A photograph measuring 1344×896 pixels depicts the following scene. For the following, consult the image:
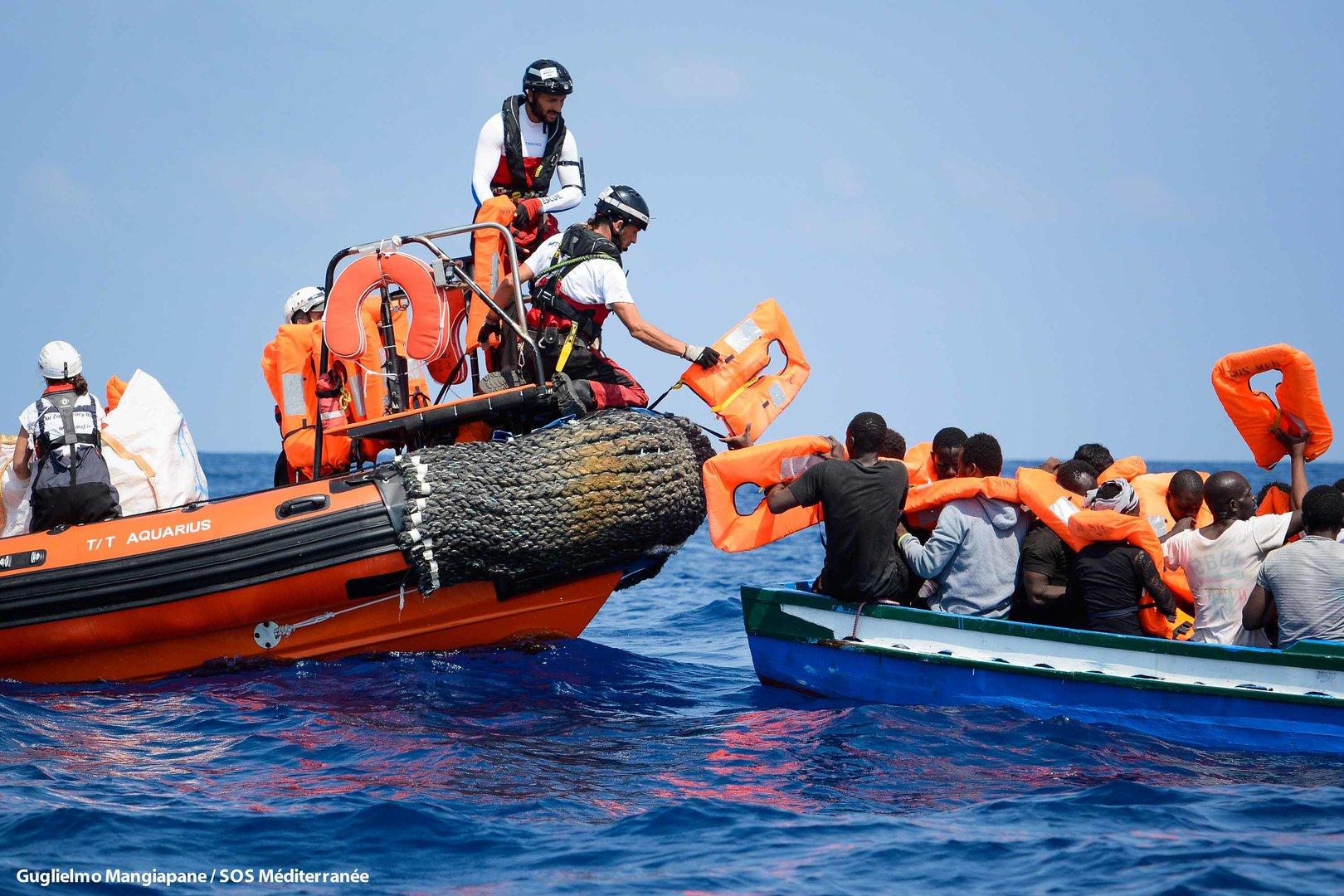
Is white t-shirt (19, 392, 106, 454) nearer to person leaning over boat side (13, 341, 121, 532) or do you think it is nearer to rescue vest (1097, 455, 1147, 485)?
person leaning over boat side (13, 341, 121, 532)

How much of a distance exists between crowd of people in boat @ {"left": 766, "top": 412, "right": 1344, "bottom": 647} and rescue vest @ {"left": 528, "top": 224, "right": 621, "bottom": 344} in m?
1.53

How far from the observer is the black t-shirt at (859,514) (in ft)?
22.0

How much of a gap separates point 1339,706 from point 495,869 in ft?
11.9

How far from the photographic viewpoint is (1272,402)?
7328mm

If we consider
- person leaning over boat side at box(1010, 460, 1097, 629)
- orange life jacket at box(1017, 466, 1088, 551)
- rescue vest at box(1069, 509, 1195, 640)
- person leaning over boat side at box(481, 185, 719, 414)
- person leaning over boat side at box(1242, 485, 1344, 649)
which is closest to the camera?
person leaning over boat side at box(1242, 485, 1344, 649)

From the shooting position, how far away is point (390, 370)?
7.68m

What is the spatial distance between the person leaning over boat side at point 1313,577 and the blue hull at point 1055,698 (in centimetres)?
34

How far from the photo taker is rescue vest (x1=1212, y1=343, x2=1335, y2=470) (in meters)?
7.06

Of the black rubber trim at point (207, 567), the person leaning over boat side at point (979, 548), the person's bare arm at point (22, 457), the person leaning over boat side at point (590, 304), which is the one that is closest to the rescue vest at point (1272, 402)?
the person leaning over boat side at point (979, 548)

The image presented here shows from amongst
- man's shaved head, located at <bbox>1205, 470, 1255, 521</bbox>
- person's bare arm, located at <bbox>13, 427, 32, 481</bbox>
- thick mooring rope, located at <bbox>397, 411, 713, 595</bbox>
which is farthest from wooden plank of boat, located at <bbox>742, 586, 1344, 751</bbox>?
person's bare arm, located at <bbox>13, 427, 32, 481</bbox>

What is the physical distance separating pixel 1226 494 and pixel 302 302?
5.41 meters

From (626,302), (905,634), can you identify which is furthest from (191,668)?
(905,634)

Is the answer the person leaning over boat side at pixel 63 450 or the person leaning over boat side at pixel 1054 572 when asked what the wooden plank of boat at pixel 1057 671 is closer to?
the person leaning over boat side at pixel 1054 572

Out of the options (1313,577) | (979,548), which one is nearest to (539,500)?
(979,548)
